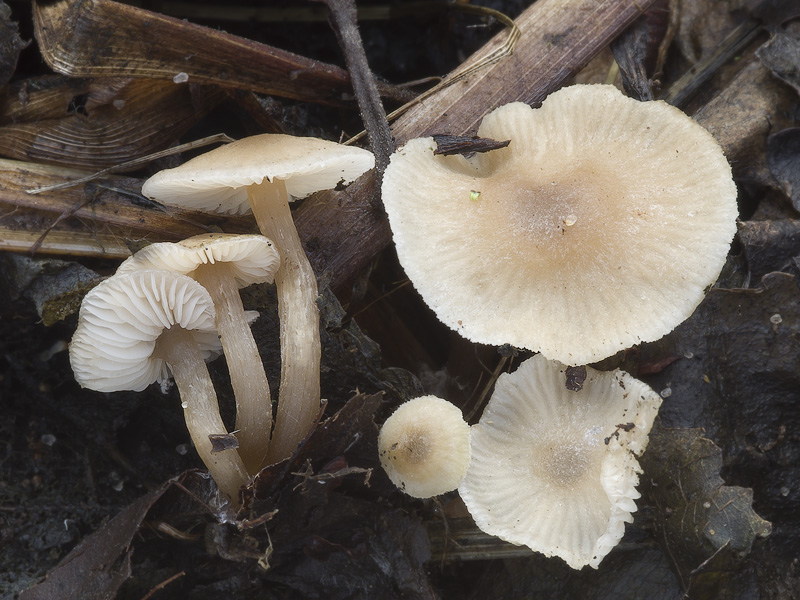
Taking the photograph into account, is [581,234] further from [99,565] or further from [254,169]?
[99,565]

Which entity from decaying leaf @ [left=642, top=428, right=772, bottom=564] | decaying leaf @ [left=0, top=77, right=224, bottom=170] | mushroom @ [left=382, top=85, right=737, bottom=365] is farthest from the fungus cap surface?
decaying leaf @ [left=642, top=428, right=772, bottom=564]

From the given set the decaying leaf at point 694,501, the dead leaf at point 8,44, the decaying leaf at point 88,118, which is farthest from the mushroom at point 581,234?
the dead leaf at point 8,44

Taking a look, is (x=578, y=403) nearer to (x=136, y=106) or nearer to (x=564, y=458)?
(x=564, y=458)

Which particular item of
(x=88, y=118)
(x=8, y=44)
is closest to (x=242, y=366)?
(x=88, y=118)

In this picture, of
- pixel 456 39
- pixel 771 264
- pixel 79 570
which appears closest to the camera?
pixel 79 570

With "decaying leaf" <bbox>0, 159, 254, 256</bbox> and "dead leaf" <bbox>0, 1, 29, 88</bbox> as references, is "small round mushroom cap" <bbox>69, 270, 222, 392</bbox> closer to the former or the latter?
"decaying leaf" <bbox>0, 159, 254, 256</bbox>

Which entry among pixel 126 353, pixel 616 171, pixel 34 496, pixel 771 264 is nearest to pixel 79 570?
pixel 34 496
